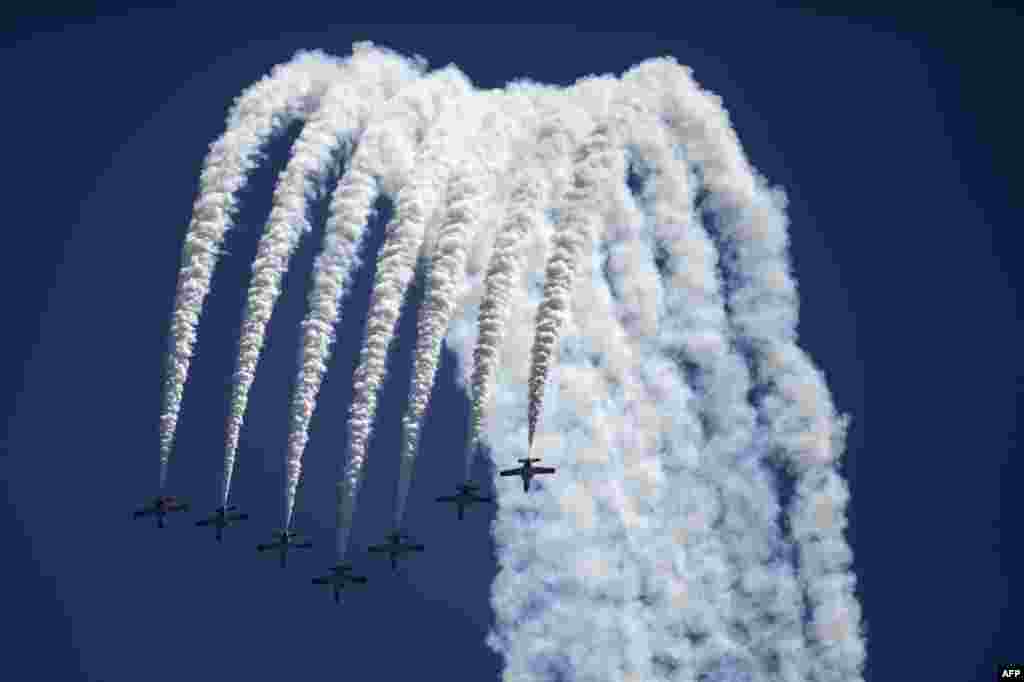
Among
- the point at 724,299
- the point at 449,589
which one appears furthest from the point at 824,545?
the point at 449,589

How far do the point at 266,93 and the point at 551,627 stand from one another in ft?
82.6

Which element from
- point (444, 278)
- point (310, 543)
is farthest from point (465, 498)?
point (444, 278)

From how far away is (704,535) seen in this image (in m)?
67.3

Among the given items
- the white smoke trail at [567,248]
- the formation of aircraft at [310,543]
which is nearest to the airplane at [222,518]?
the formation of aircraft at [310,543]

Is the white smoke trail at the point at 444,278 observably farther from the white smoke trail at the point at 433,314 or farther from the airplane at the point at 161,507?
the airplane at the point at 161,507

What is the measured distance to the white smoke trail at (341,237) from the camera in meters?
59.3

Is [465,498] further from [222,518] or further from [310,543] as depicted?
[222,518]

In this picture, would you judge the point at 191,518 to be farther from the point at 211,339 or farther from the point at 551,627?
the point at 551,627

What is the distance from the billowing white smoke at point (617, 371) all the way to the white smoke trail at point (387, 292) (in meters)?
0.08

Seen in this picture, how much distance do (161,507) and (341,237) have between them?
16169 mm

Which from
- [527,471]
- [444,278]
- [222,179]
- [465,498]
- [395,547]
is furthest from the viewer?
[395,547]

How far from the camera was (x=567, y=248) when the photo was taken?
2405 inches

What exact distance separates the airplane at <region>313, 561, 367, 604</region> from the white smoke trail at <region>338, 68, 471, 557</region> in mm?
7432

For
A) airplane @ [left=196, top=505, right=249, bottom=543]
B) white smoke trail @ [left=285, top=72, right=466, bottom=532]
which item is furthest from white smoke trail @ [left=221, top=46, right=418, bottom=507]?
airplane @ [left=196, top=505, right=249, bottom=543]
